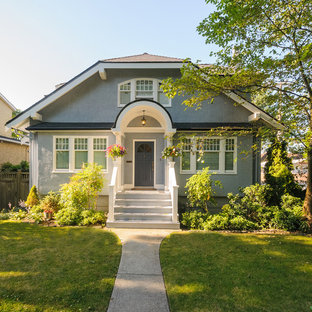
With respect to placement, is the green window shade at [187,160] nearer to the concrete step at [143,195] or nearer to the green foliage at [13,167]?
the concrete step at [143,195]

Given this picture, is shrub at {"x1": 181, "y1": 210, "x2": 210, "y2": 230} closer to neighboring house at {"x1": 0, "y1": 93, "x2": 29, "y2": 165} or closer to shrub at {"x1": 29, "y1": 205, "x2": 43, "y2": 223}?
shrub at {"x1": 29, "y1": 205, "x2": 43, "y2": 223}

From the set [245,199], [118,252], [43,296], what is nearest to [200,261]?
[118,252]

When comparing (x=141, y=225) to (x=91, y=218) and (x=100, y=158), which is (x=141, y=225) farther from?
(x=100, y=158)

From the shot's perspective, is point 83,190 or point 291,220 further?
point 83,190

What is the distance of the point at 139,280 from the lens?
352 cm

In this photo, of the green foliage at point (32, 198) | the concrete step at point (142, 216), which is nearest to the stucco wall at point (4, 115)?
the green foliage at point (32, 198)

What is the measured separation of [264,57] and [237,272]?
21.0ft

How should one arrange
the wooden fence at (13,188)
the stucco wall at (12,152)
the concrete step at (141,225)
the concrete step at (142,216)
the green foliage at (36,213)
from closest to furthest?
the concrete step at (141,225), the concrete step at (142,216), the green foliage at (36,213), the wooden fence at (13,188), the stucco wall at (12,152)

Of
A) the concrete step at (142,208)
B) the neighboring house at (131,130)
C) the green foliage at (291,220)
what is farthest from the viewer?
the neighboring house at (131,130)

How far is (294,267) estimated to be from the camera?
4.04 metres

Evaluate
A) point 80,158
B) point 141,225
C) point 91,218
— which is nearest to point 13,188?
point 80,158

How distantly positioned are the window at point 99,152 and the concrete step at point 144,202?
2122mm

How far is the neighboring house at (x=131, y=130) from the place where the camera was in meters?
8.30

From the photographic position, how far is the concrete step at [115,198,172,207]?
7330 millimetres
